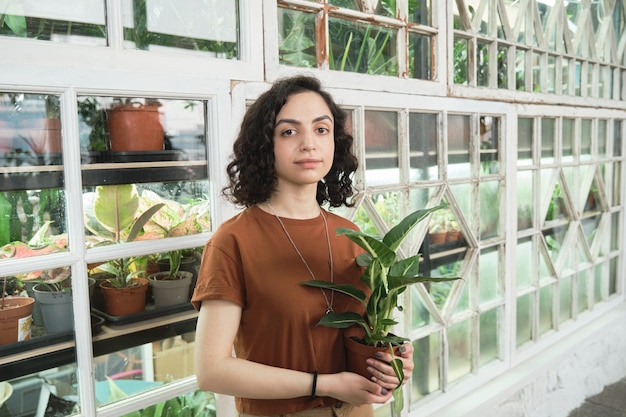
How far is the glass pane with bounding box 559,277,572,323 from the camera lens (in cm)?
300

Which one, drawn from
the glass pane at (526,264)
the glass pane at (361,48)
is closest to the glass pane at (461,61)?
the glass pane at (361,48)

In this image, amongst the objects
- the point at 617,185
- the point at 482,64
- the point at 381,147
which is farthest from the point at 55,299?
the point at 617,185

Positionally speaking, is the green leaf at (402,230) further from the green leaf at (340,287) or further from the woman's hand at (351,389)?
the woman's hand at (351,389)

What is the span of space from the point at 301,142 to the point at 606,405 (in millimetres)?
2708

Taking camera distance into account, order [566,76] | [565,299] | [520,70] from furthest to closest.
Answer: [565,299]
[566,76]
[520,70]

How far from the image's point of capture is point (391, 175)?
2.00 metres

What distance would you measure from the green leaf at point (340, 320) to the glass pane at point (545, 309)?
6.83 ft

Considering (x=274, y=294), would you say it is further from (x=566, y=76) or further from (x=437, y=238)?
(x=566, y=76)

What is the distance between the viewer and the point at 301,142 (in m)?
1.17

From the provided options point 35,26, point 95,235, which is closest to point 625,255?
point 95,235

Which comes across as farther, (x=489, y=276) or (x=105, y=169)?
(x=489, y=276)

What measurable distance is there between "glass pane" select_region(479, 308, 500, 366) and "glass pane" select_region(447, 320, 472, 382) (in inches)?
4.9

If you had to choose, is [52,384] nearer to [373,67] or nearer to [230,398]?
[230,398]

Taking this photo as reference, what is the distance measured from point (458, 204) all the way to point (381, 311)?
3.99 feet
